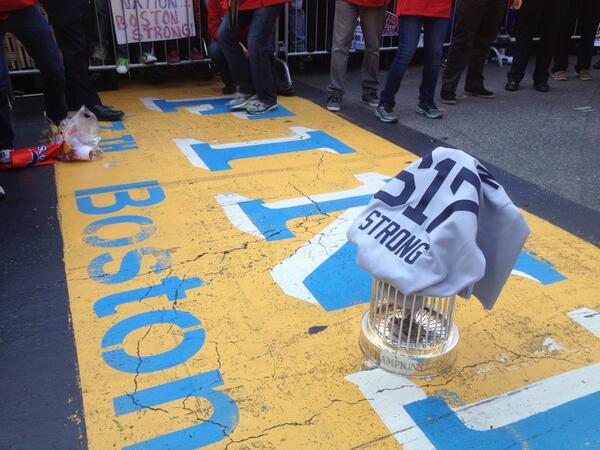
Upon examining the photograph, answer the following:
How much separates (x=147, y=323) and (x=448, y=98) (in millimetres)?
4484

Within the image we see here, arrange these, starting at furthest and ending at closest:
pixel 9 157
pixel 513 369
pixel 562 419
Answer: pixel 9 157
pixel 513 369
pixel 562 419

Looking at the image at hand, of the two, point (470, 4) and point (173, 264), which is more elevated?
point (470, 4)

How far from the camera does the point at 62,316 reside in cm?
234

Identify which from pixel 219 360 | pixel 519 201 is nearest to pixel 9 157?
pixel 219 360

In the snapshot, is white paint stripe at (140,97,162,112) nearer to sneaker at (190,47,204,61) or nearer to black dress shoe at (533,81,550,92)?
sneaker at (190,47,204,61)

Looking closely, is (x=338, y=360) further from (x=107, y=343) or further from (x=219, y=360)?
(x=107, y=343)

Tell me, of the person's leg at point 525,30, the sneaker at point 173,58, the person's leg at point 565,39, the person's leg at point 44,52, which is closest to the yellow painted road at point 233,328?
the person's leg at point 44,52

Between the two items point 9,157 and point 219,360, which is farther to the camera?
point 9,157

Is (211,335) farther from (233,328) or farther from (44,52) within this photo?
(44,52)

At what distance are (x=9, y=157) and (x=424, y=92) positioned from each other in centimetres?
363

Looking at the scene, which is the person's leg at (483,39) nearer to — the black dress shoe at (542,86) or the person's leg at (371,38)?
the black dress shoe at (542,86)

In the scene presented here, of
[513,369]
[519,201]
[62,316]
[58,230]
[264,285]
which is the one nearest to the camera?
[513,369]

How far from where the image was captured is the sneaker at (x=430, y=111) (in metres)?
5.29

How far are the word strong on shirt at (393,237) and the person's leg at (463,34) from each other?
4086 mm
